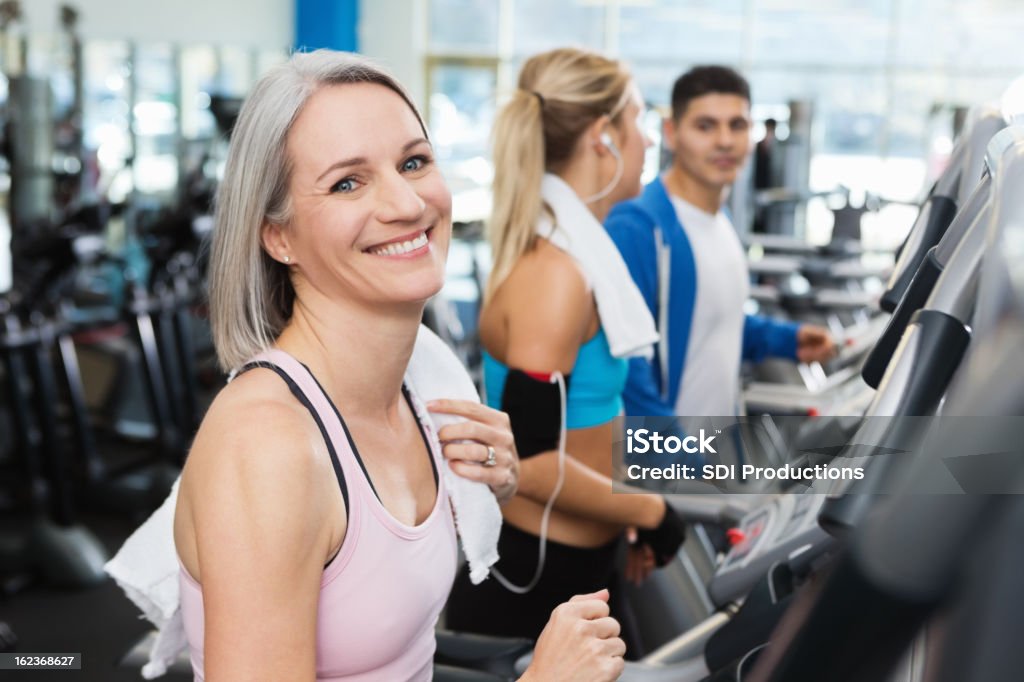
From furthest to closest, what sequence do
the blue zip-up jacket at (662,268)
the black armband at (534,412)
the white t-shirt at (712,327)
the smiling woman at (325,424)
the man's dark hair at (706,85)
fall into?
the man's dark hair at (706,85), the white t-shirt at (712,327), the blue zip-up jacket at (662,268), the black armband at (534,412), the smiling woman at (325,424)

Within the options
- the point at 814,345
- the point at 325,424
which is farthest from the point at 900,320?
the point at 814,345

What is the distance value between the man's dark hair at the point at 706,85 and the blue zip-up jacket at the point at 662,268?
34cm

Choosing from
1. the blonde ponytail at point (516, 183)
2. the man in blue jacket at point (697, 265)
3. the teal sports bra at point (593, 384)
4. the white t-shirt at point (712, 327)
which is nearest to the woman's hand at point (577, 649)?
the teal sports bra at point (593, 384)

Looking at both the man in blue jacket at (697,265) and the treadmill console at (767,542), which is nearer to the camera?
the treadmill console at (767,542)

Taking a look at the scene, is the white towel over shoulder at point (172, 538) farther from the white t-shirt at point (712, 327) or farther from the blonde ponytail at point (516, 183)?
the white t-shirt at point (712, 327)

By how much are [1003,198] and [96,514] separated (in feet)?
14.6

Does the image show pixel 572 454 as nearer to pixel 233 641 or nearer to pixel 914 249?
pixel 914 249

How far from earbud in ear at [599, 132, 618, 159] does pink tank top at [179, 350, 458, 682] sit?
999 millimetres

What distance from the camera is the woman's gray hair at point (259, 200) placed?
1120 mm

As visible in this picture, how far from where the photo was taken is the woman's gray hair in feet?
3.67

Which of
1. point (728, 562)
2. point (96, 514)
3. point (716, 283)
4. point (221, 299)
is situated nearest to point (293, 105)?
point (221, 299)

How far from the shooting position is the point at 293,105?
1.11m

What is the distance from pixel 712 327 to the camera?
244 centimetres

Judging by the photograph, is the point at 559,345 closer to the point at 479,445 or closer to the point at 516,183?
the point at 516,183
